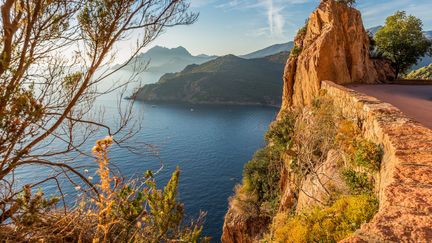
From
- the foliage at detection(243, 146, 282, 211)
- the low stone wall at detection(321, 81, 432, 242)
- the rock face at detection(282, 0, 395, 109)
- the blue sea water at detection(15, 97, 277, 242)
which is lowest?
the blue sea water at detection(15, 97, 277, 242)

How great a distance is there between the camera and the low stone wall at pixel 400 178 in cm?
268

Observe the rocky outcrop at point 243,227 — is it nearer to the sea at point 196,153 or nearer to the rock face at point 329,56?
the sea at point 196,153

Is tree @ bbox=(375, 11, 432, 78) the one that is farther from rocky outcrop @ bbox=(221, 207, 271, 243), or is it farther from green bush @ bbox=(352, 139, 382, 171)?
green bush @ bbox=(352, 139, 382, 171)

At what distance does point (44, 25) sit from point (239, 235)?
18.9 m

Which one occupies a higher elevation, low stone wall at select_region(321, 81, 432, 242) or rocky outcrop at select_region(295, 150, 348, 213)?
low stone wall at select_region(321, 81, 432, 242)

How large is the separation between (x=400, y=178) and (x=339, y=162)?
5009 mm

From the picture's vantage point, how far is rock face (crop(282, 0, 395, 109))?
57.2ft

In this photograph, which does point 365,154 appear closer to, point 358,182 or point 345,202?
point 358,182

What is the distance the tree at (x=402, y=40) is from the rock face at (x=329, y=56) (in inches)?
268

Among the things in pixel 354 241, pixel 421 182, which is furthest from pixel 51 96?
pixel 421 182

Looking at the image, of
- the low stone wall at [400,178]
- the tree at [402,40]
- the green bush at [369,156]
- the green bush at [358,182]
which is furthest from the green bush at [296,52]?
the green bush at [369,156]

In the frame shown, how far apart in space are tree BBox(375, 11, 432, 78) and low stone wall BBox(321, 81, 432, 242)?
25163 mm

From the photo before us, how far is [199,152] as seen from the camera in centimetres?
5931

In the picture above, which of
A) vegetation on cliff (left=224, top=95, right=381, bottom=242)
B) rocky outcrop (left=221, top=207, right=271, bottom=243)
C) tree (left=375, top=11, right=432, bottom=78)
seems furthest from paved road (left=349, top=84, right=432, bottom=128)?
tree (left=375, top=11, right=432, bottom=78)
